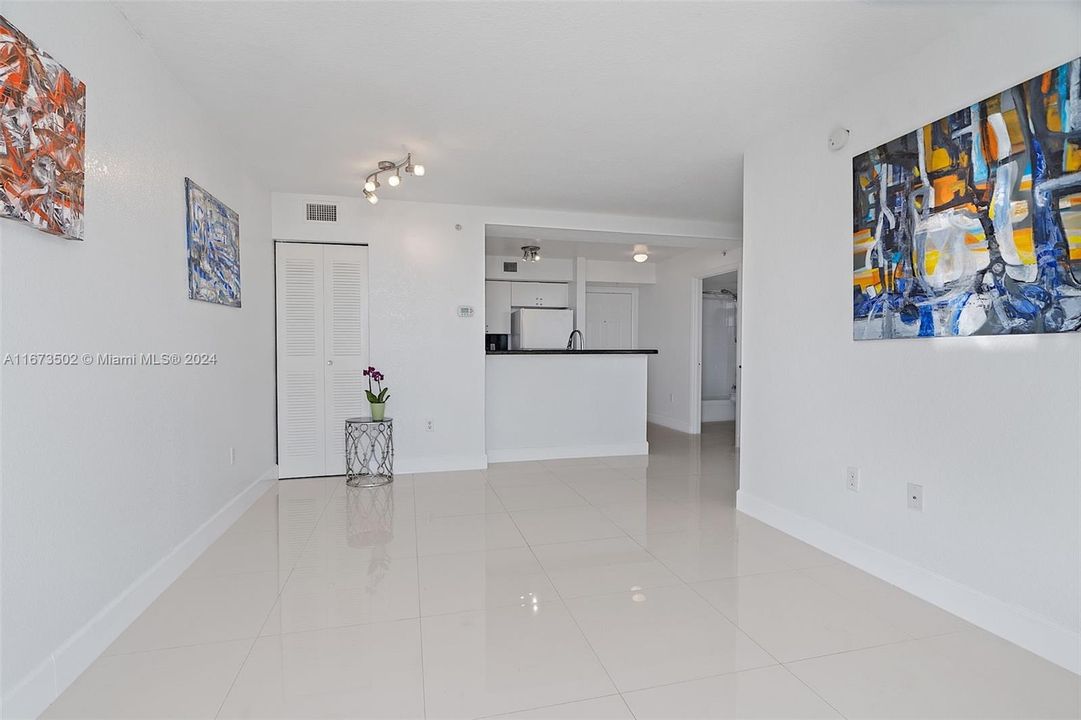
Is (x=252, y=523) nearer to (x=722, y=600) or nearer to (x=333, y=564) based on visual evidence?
(x=333, y=564)

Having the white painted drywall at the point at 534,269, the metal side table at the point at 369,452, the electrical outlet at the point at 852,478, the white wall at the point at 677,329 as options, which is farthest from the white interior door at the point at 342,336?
the white wall at the point at 677,329

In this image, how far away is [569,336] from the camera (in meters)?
7.11

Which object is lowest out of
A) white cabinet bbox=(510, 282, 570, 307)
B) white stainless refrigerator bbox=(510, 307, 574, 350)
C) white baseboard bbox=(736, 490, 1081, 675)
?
white baseboard bbox=(736, 490, 1081, 675)

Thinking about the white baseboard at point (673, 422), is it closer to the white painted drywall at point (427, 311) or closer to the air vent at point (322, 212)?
the white painted drywall at point (427, 311)

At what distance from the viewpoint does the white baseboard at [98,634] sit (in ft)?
4.88

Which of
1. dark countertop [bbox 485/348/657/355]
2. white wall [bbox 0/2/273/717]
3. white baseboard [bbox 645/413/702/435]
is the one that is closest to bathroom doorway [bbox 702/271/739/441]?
white baseboard [bbox 645/413/702/435]

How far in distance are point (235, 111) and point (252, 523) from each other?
2.42 meters

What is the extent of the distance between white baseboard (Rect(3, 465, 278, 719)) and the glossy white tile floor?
5cm

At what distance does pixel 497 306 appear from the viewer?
24.2 ft

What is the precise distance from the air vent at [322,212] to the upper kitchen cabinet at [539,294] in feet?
10.5

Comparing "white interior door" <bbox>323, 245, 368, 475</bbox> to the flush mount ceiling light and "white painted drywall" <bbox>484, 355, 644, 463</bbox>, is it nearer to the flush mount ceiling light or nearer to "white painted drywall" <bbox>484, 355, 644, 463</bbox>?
the flush mount ceiling light

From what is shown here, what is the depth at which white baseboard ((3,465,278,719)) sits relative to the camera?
4.88 feet

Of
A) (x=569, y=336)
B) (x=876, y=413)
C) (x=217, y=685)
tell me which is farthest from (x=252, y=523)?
(x=569, y=336)

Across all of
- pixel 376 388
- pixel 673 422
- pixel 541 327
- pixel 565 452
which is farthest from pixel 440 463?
pixel 673 422
